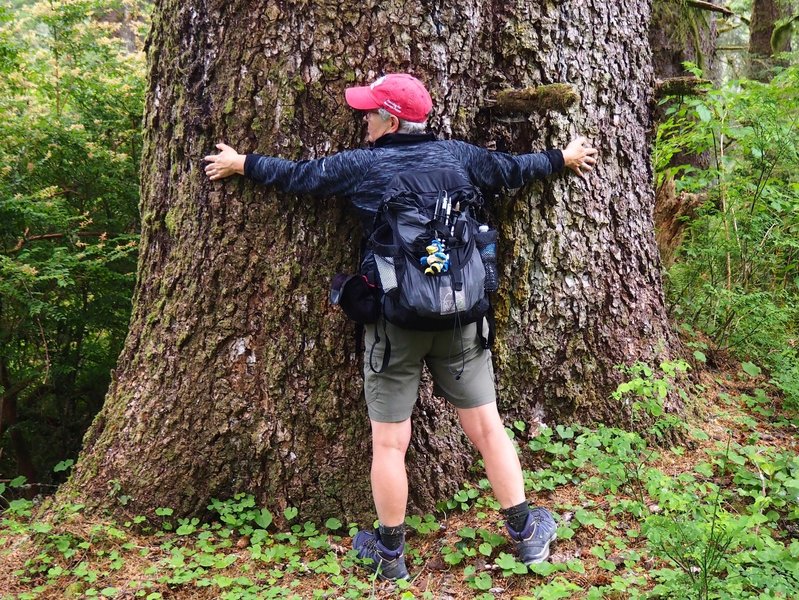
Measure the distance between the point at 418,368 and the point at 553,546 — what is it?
119 centimetres

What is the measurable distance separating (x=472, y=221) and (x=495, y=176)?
19.4 inches

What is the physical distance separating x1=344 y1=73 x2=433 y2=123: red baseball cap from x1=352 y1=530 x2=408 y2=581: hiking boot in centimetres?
219

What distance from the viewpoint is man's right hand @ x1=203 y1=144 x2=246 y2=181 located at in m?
3.21

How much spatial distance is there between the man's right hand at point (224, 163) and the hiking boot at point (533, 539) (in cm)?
237

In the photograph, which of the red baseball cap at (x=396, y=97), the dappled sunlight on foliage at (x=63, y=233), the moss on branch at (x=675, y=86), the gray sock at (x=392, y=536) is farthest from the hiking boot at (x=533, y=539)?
the dappled sunlight on foliage at (x=63, y=233)

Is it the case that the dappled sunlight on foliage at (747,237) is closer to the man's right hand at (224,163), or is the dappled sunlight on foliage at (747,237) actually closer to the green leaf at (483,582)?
the green leaf at (483,582)

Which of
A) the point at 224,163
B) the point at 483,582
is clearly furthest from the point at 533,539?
the point at 224,163

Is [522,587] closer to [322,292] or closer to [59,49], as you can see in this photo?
[322,292]

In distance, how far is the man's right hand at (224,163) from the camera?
3215mm

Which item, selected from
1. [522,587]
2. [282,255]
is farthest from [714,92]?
[522,587]

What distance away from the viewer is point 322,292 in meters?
3.38

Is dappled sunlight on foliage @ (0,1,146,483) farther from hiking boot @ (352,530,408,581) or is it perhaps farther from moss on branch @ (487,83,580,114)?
moss on branch @ (487,83,580,114)

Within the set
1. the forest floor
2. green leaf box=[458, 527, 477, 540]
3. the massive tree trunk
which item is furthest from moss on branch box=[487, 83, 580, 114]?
green leaf box=[458, 527, 477, 540]

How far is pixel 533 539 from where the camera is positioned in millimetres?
3033
